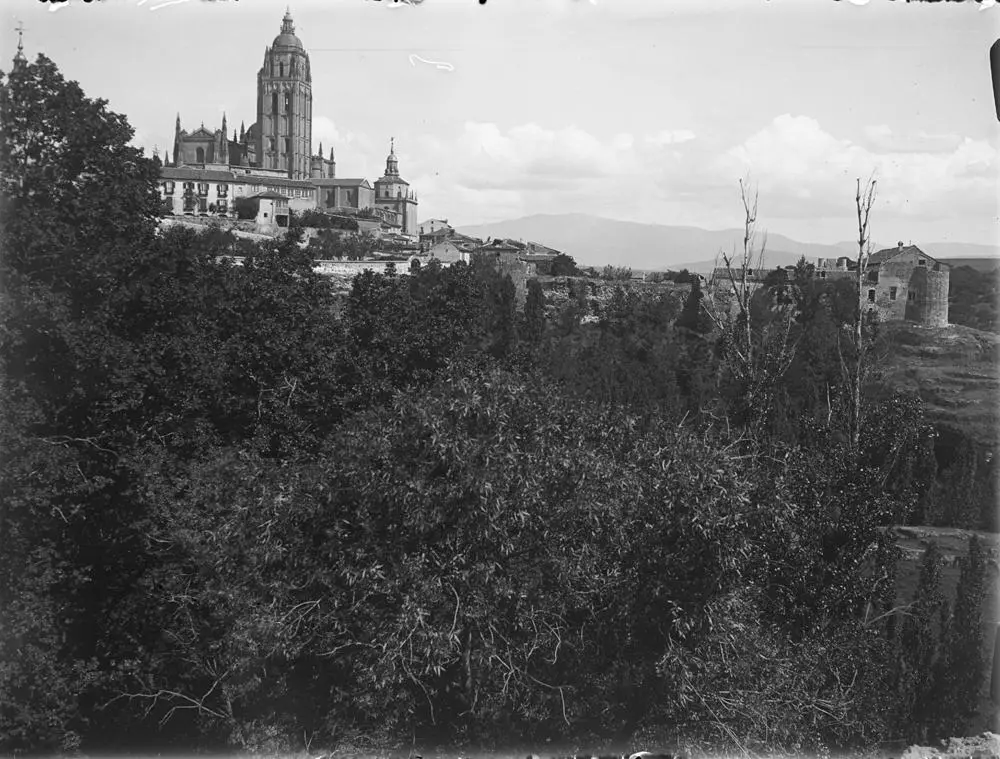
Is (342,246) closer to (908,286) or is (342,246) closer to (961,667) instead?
(908,286)

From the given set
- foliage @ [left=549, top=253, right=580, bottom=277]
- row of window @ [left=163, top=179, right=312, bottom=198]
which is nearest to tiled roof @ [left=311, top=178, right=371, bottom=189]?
row of window @ [left=163, top=179, right=312, bottom=198]

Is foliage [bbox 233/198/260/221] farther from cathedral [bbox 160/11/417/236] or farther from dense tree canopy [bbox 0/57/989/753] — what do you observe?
dense tree canopy [bbox 0/57/989/753]

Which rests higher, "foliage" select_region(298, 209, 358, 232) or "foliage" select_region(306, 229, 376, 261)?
"foliage" select_region(298, 209, 358, 232)

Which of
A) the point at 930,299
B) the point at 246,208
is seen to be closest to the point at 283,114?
the point at 246,208

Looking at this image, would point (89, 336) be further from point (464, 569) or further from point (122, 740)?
point (464, 569)

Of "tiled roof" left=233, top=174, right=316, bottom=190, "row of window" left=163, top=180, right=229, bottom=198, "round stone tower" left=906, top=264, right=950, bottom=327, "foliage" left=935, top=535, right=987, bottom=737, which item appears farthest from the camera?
"tiled roof" left=233, top=174, right=316, bottom=190

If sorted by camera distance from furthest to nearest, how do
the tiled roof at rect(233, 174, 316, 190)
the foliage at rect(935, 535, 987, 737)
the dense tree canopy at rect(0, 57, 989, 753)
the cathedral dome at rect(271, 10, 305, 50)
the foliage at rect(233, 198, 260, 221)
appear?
the cathedral dome at rect(271, 10, 305, 50)
the tiled roof at rect(233, 174, 316, 190)
the foliage at rect(233, 198, 260, 221)
the foliage at rect(935, 535, 987, 737)
the dense tree canopy at rect(0, 57, 989, 753)
